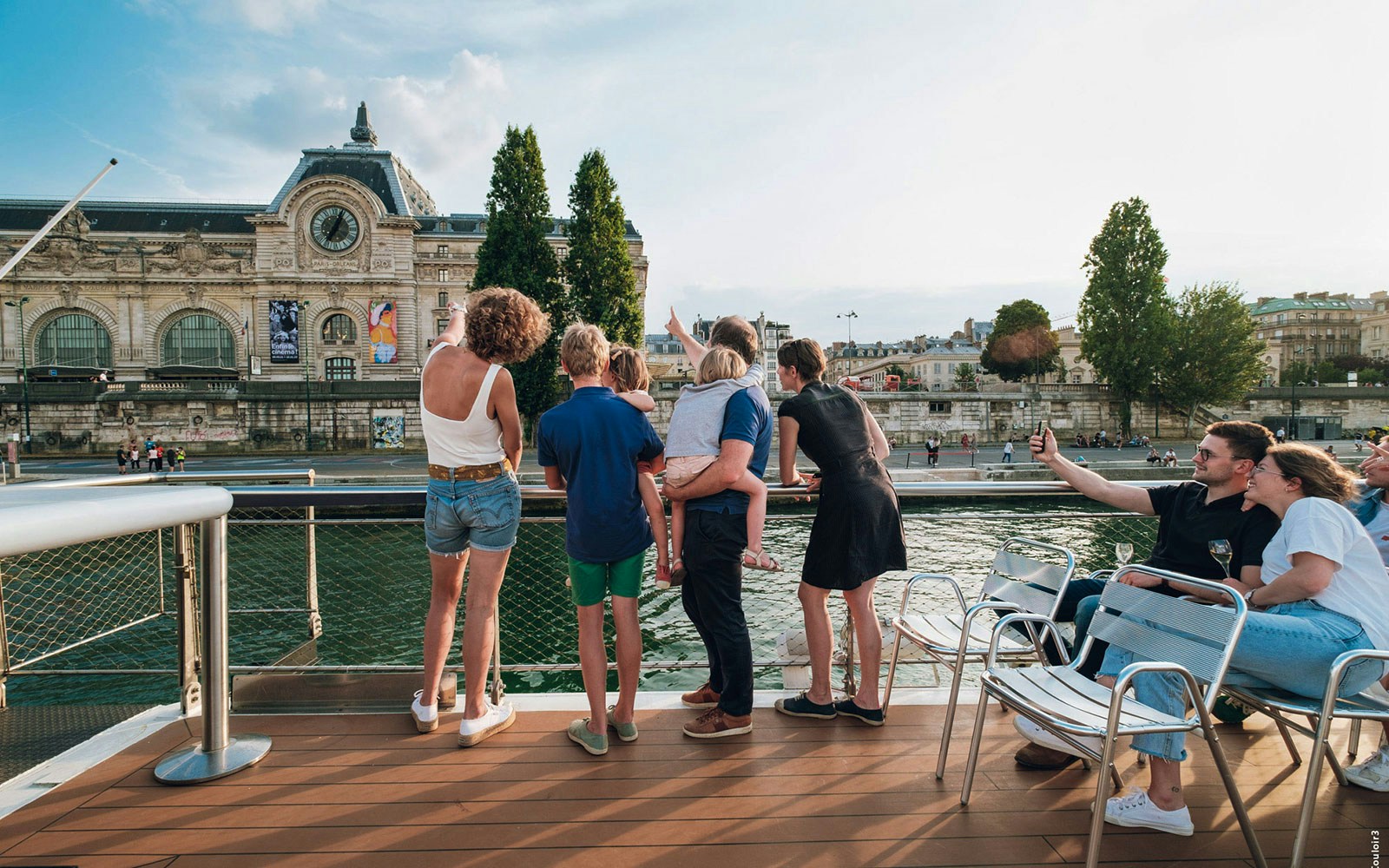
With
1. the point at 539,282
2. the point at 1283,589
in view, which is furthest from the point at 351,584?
the point at 539,282

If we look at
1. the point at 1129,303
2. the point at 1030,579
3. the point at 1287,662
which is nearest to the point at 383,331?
the point at 1129,303

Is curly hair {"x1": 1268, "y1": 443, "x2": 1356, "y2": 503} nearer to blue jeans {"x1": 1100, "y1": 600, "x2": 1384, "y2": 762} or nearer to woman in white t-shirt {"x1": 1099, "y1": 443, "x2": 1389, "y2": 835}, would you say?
woman in white t-shirt {"x1": 1099, "y1": 443, "x2": 1389, "y2": 835}

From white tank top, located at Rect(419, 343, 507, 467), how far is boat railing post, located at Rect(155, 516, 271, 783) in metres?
0.76

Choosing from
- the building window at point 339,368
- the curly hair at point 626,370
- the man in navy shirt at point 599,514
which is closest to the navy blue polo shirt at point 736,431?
the man in navy shirt at point 599,514

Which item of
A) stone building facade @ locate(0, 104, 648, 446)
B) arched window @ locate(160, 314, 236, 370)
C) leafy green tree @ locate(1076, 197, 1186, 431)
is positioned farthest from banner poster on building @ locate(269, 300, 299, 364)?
leafy green tree @ locate(1076, 197, 1186, 431)

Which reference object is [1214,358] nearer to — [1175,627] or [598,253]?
[598,253]

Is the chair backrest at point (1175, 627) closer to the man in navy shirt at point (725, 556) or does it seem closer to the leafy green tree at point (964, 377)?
the man in navy shirt at point (725, 556)

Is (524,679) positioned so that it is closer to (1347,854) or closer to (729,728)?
(729,728)

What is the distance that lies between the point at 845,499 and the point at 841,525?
0.35 ft

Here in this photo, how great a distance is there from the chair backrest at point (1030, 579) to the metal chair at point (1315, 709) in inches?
29.2

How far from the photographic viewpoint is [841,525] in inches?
116

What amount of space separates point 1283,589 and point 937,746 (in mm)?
1291

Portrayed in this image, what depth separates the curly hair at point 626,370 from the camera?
299 centimetres

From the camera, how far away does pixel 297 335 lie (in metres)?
46.3
